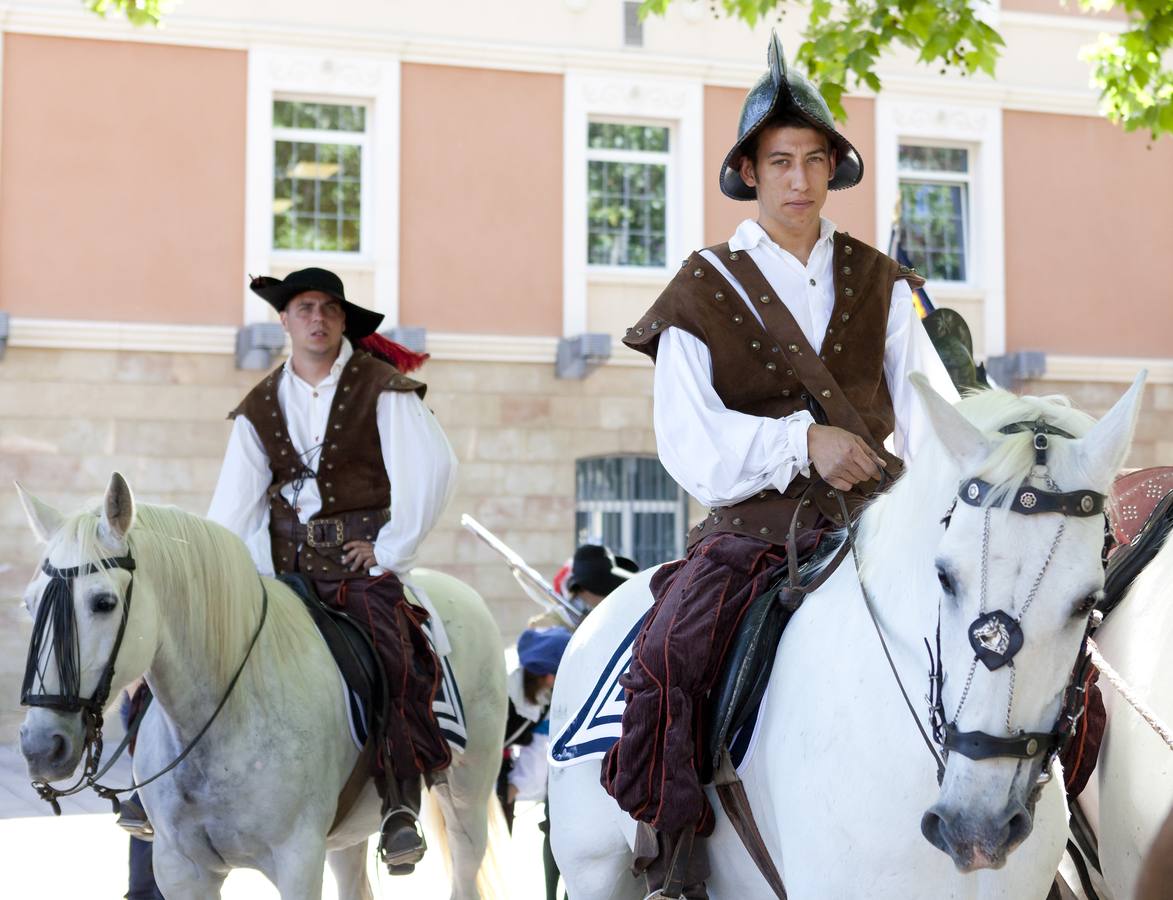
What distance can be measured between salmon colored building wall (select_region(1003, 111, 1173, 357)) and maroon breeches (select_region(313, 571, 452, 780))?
1303 centimetres

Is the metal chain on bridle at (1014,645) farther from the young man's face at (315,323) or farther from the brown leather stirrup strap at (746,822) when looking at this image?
the young man's face at (315,323)

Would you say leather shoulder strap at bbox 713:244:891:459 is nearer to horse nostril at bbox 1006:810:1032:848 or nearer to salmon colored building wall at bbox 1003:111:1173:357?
horse nostril at bbox 1006:810:1032:848

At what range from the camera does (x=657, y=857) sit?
3416mm

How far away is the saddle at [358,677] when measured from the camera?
516cm

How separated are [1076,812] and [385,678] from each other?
2453 millimetres

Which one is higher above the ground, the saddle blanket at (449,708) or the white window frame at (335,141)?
the white window frame at (335,141)

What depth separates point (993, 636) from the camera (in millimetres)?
2352

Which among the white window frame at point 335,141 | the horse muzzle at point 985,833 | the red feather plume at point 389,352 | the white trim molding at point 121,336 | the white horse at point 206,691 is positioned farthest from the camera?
the white window frame at point 335,141

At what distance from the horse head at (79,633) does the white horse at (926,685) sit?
65.3 inches

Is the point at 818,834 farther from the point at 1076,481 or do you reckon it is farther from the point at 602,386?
the point at 602,386

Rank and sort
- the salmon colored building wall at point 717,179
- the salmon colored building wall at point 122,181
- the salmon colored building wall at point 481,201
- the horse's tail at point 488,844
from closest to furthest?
the horse's tail at point 488,844 → the salmon colored building wall at point 122,181 → the salmon colored building wall at point 481,201 → the salmon colored building wall at point 717,179

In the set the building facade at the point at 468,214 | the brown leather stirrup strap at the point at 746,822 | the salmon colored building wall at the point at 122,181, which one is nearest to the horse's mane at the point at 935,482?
the brown leather stirrup strap at the point at 746,822

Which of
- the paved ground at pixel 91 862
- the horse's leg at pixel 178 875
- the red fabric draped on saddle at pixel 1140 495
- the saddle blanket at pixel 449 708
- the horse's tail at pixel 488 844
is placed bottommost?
the paved ground at pixel 91 862

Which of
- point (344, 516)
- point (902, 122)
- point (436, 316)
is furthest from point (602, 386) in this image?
point (344, 516)
